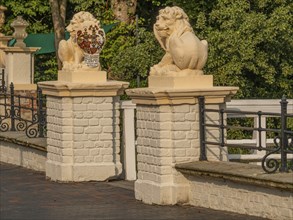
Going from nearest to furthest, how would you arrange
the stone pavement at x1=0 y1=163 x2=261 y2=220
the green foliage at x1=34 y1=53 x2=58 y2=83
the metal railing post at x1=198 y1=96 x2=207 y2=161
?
the stone pavement at x1=0 y1=163 x2=261 y2=220, the metal railing post at x1=198 y1=96 x2=207 y2=161, the green foliage at x1=34 y1=53 x2=58 y2=83

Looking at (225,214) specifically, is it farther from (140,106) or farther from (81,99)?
(81,99)

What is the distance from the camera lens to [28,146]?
23.2 metres

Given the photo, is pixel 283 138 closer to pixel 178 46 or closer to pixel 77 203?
pixel 178 46

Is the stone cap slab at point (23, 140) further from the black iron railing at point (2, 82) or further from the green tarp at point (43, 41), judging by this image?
the green tarp at point (43, 41)

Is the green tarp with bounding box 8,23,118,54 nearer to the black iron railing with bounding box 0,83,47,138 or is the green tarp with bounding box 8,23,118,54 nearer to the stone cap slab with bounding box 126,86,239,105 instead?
the black iron railing with bounding box 0,83,47,138

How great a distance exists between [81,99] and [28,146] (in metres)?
2.66

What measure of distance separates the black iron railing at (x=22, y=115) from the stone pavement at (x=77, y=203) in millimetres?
2264

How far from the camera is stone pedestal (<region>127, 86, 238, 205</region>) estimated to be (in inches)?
691

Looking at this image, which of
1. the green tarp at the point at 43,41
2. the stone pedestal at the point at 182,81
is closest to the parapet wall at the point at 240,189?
the stone pedestal at the point at 182,81

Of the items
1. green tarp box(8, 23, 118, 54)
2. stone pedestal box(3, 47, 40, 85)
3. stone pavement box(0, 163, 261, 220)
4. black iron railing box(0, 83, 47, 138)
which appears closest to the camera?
stone pavement box(0, 163, 261, 220)

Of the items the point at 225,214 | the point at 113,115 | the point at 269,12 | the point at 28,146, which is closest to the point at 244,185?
the point at 225,214

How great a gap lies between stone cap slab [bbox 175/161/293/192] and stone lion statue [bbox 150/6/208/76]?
3.93ft

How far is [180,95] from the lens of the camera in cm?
1755

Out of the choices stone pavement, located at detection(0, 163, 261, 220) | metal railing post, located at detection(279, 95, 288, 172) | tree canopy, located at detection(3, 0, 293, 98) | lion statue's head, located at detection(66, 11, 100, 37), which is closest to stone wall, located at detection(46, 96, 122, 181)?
stone pavement, located at detection(0, 163, 261, 220)
